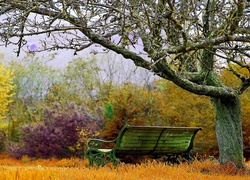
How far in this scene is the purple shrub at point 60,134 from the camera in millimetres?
12922

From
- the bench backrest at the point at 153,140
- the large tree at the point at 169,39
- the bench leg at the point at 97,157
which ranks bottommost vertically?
the bench leg at the point at 97,157

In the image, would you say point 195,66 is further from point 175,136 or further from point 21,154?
point 21,154

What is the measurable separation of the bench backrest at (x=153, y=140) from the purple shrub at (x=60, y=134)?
4.79m

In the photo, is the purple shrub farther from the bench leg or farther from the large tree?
the large tree

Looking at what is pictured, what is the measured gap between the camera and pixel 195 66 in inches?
326

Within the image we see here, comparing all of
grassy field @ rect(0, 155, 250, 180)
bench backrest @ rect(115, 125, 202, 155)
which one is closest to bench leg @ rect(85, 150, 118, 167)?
bench backrest @ rect(115, 125, 202, 155)

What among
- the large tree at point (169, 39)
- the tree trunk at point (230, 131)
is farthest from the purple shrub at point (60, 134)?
the tree trunk at point (230, 131)

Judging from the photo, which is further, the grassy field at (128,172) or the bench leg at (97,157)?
the bench leg at (97,157)

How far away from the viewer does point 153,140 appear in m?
7.70

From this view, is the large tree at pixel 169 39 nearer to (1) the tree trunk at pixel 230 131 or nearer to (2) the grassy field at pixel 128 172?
(1) the tree trunk at pixel 230 131

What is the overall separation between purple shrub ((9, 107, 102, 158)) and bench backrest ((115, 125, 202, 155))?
4.79 m

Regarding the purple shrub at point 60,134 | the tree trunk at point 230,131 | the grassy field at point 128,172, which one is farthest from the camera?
the purple shrub at point 60,134

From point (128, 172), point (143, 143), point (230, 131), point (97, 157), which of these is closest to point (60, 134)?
point (97, 157)

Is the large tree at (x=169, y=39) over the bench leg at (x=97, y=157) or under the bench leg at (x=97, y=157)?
over
